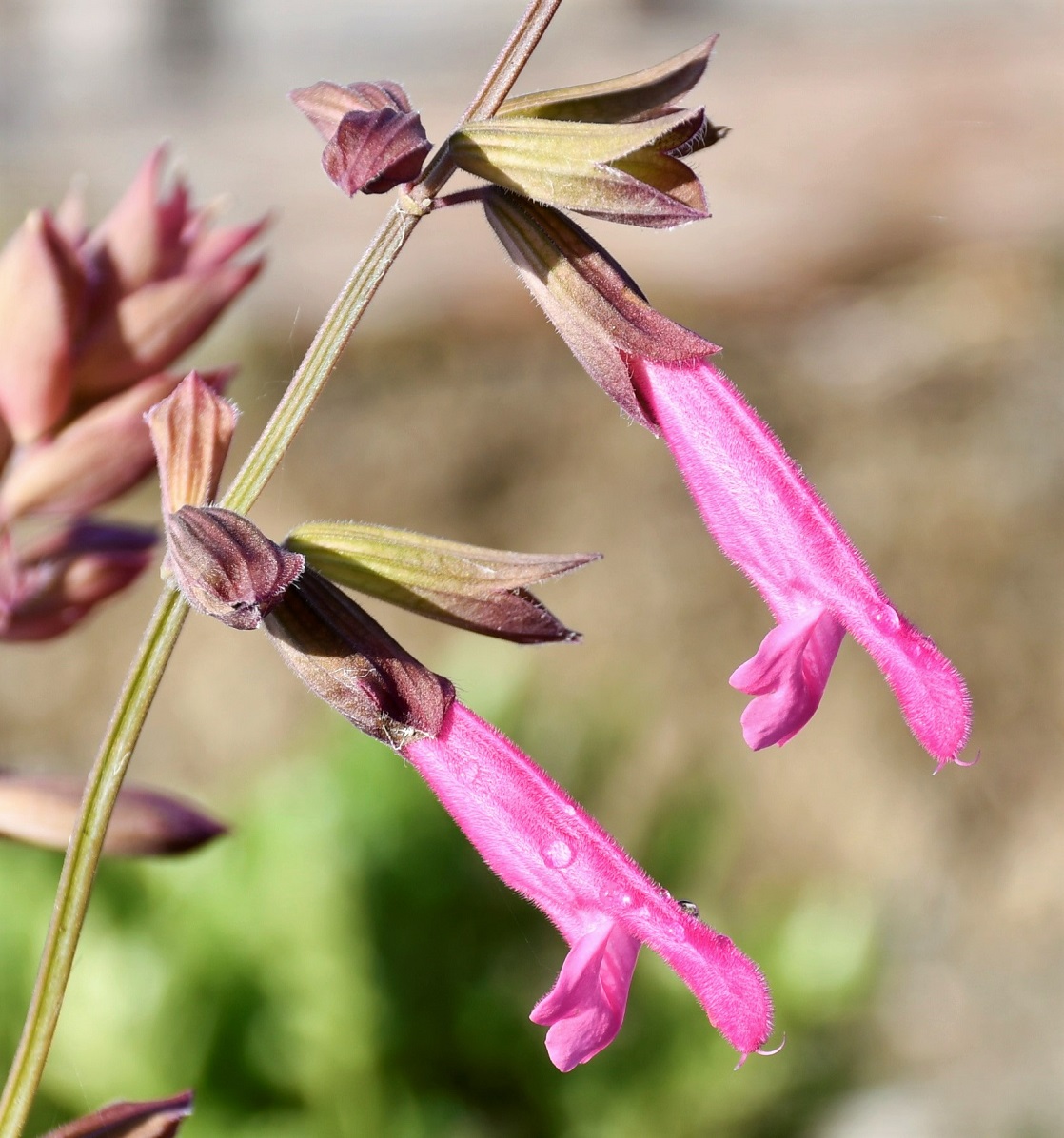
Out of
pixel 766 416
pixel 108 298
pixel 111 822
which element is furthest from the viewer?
pixel 766 416

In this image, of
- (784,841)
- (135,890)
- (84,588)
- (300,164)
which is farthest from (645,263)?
(84,588)

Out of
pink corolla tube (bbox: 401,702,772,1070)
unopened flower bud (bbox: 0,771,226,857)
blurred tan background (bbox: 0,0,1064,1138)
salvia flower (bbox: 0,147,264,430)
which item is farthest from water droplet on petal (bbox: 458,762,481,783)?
blurred tan background (bbox: 0,0,1064,1138)

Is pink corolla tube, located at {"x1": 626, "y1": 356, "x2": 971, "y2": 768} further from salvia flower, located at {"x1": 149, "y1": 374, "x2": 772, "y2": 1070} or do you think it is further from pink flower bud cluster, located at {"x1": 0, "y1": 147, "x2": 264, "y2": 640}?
pink flower bud cluster, located at {"x1": 0, "y1": 147, "x2": 264, "y2": 640}

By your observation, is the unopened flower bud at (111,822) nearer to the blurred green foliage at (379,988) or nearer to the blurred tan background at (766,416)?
the blurred green foliage at (379,988)

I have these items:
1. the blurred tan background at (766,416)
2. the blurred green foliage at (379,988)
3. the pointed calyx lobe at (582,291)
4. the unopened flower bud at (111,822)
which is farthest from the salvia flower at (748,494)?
the blurred tan background at (766,416)

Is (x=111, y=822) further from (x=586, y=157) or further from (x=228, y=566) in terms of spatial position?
(x=586, y=157)

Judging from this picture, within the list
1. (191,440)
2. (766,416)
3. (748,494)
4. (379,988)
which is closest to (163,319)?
(191,440)
